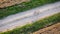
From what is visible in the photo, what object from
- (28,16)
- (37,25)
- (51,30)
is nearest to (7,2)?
(28,16)

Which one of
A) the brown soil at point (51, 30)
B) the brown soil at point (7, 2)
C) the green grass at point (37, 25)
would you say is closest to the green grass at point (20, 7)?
the brown soil at point (7, 2)

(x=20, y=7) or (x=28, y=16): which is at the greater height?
(x=20, y=7)

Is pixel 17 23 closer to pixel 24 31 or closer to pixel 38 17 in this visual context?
pixel 24 31

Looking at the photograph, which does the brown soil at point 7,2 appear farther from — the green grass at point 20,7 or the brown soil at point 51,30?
the brown soil at point 51,30

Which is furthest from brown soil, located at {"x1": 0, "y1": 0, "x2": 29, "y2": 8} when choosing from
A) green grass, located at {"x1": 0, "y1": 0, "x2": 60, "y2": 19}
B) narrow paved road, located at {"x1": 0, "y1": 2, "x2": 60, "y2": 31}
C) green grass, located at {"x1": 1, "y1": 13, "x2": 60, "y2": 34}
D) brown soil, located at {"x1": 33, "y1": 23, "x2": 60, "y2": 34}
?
brown soil, located at {"x1": 33, "y1": 23, "x2": 60, "y2": 34}

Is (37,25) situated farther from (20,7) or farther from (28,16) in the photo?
(20,7)

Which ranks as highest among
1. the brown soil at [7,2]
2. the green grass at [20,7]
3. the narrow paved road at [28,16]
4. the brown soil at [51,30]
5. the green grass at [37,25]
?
the brown soil at [7,2]
